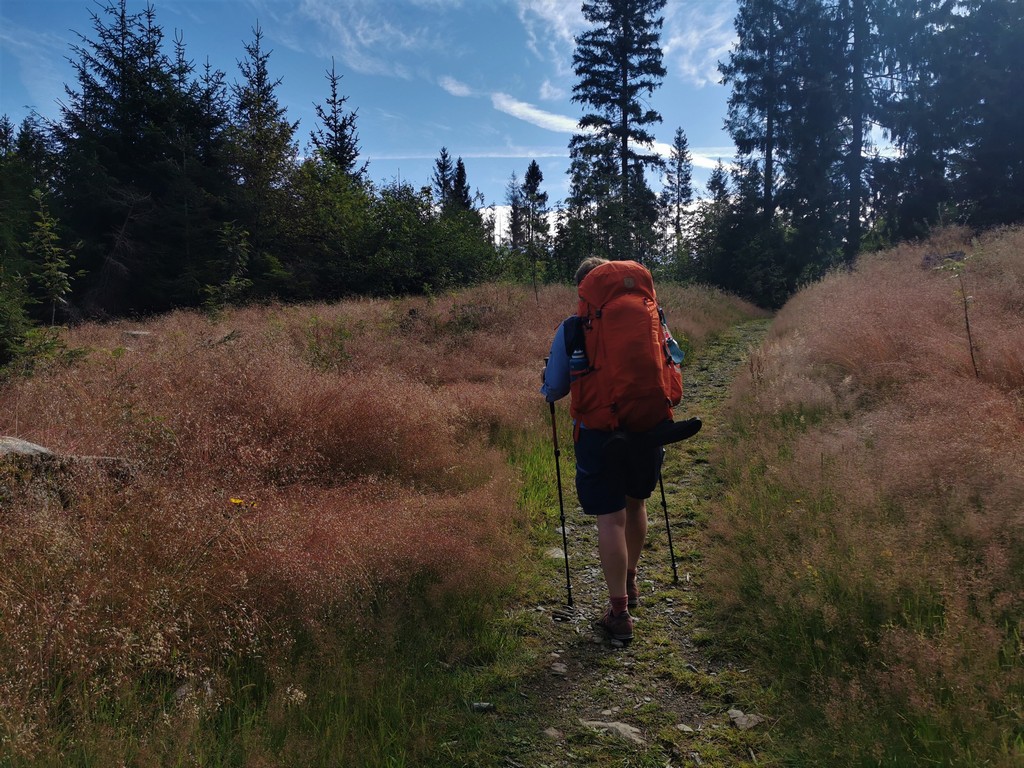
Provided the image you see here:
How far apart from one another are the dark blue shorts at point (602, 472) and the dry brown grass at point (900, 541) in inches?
41.4

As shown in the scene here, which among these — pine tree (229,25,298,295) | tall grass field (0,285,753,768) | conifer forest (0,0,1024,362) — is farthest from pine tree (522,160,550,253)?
tall grass field (0,285,753,768)

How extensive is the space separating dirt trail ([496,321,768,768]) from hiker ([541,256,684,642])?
0.24 meters

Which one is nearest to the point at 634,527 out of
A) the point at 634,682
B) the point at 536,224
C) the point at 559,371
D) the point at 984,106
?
the point at 634,682

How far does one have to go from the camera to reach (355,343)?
938 cm

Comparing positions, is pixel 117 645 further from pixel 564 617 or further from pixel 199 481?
pixel 564 617

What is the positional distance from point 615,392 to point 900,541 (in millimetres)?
1844

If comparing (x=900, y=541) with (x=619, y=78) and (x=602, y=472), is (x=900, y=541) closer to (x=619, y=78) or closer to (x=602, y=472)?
(x=602, y=472)

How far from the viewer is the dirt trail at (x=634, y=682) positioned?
2500 millimetres

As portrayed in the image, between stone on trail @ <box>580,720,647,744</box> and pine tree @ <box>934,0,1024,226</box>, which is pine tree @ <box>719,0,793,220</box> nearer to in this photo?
pine tree @ <box>934,0,1024,226</box>

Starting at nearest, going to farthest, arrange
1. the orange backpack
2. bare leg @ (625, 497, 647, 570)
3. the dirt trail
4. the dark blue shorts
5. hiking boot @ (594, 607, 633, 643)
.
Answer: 1. the dirt trail
2. the orange backpack
3. the dark blue shorts
4. hiking boot @ (594, 607, 633, 643)
5. bare leg @ (625, 497, 647, 570)

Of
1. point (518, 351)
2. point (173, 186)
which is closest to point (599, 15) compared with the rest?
point (173, 186)

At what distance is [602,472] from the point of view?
3264mm

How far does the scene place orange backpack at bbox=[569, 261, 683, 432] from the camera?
120 inches

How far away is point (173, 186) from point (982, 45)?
29.1m
